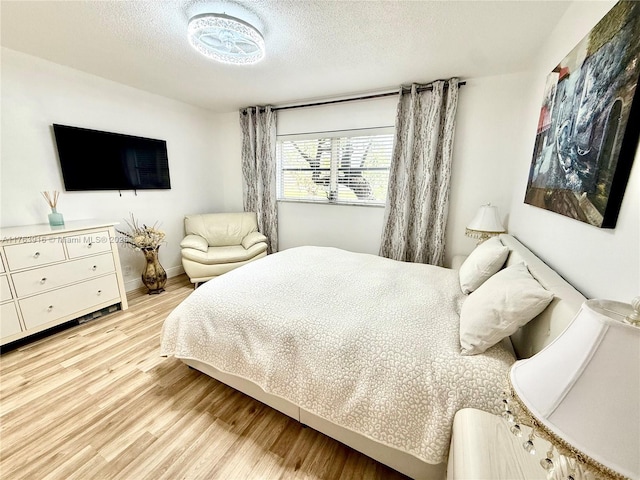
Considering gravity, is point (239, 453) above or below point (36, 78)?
below

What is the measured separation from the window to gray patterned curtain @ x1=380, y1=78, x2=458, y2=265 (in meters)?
0.21

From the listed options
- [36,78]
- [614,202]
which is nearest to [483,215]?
[614,202]

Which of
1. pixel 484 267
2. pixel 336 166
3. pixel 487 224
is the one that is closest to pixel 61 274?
pixel 336 166

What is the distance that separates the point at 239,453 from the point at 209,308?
77 cm

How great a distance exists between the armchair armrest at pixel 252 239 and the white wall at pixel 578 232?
9.59 ft

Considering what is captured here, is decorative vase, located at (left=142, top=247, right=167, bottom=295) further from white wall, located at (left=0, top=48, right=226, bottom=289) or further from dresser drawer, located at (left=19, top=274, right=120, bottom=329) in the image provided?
dresser drawer, located at (left=19, top=274, right=120, bottom=329)

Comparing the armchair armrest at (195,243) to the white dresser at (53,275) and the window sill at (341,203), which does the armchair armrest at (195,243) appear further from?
the window sill at (341,203)

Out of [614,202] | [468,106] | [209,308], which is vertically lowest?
[209,308]

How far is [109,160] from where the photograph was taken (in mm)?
2779

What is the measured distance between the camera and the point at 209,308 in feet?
5.03

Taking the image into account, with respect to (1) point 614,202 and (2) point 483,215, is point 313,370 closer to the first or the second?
(1) point 614,202

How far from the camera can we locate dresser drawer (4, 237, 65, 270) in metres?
1.91

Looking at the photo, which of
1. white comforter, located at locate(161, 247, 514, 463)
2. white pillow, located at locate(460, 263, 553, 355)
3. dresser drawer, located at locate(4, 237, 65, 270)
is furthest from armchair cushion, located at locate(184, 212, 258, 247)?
white pillow, located at locate(460, 263, 553, 355)

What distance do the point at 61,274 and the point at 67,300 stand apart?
0.25 meters
